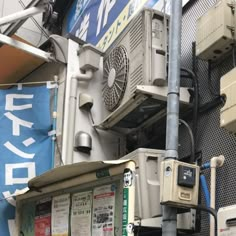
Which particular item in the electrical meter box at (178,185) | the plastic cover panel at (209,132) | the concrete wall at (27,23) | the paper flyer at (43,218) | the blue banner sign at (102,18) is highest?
the concrete wall at (27,23)

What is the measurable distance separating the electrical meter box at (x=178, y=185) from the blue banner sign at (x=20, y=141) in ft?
6.05

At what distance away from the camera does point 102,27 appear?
20.4ft

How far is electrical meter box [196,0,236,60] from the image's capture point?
358cm

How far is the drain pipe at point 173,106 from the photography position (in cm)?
320

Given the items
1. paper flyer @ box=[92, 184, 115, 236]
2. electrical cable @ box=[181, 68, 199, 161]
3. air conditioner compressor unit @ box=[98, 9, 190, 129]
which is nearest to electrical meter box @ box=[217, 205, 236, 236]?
paper flyer @ box=[92, 184, 115, 236]

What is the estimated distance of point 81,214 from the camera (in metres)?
3.65

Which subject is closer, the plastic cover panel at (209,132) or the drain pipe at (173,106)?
the drain pipe at (173,106)

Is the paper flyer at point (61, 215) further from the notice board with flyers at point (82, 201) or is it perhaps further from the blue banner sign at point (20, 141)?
the blue banner sign at point (20, 141)

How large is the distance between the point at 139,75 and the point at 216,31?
797 mm

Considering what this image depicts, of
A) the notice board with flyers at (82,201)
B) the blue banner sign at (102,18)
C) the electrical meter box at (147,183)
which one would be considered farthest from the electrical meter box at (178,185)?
the blue banner sign at (102,18)

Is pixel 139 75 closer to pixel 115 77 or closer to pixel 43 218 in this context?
pixel 115 77

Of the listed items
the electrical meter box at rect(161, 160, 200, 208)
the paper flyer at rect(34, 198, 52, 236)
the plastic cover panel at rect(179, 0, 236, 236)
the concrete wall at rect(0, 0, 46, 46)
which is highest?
the concrete wall at rect(0, 0, 46, 46)

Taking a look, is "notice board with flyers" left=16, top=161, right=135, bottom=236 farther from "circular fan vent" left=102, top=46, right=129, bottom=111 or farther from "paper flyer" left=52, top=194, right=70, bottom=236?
"circular fan vent" left=102, top=46, right=129, bottom=111

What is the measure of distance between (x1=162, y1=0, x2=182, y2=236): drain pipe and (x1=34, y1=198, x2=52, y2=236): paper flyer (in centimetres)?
125
